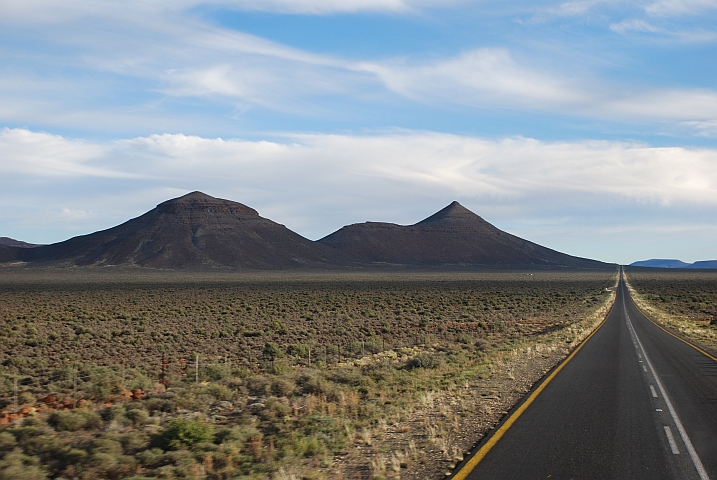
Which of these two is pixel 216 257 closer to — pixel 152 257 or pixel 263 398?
pixel 152 257

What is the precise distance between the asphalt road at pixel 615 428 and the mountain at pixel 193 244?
14968 cm

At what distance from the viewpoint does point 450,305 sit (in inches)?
1869

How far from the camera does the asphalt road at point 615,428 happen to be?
23.1 feet

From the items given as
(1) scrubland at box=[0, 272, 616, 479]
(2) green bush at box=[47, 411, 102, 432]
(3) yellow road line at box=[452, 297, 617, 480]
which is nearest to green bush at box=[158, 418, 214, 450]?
(1) scrubland at box=[0, 272, 616, 479]

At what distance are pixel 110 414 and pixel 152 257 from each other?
158289 millimetres

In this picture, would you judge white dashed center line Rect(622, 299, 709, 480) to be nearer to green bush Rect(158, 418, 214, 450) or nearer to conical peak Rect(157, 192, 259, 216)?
green bush Rect(158, 418, 214, 450)

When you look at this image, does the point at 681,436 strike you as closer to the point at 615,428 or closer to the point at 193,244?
the point at 615,428

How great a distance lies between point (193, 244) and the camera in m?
173

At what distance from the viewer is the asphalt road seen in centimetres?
703

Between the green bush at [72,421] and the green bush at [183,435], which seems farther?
the green bush at [72,421]

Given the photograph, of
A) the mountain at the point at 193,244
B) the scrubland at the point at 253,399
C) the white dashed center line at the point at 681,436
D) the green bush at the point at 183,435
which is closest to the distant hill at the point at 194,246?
the mountain at the point at 193,244

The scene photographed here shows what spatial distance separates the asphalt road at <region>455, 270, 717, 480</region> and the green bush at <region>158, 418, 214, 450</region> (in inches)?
135

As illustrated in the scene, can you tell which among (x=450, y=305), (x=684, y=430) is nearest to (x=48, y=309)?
(x=450, y=305)

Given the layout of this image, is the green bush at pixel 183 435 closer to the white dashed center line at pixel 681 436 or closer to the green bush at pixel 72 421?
the green bush at pixel 72 421
